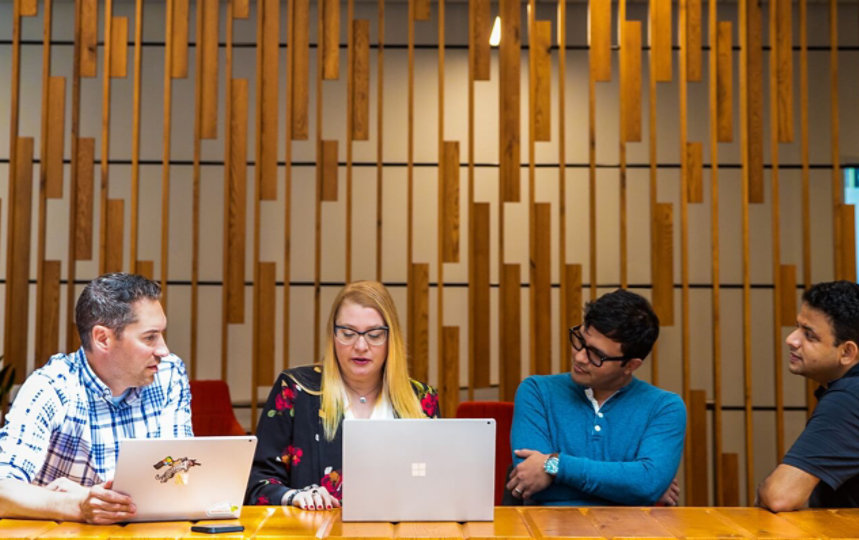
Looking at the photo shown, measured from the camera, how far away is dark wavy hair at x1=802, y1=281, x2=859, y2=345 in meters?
2.65

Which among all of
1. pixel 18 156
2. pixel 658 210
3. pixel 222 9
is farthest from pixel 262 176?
pixel 222 9

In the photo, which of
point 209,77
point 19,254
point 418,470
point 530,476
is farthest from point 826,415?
point 19,254

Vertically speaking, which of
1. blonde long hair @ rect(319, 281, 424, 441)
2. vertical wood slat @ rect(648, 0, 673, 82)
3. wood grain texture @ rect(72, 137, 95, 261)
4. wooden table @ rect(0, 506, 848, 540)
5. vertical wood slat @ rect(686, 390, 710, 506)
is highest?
vertical wood slat @ rect(648, 0, 673, 82)

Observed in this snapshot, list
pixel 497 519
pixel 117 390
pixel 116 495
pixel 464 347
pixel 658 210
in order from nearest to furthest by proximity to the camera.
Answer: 1. pixel 116 495
2. pixel 497 519
3. pixel 117 390
4. pixel 658 210
5. pixel 464 347

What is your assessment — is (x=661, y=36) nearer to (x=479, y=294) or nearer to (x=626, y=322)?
(x=479, y=294)

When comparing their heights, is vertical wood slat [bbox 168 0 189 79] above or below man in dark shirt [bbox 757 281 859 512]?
above

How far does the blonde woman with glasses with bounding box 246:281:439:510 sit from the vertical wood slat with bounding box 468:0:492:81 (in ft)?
5.32

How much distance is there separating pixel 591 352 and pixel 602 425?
0.22 meters

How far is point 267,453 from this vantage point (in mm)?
2713

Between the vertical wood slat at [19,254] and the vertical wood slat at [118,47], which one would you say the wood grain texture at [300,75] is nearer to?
the vertical wood slat at [118,47]

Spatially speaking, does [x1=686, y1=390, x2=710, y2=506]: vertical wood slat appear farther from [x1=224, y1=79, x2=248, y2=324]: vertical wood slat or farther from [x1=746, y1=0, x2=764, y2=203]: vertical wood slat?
[x1=224, y1=79, x2=248, y2=324]: vertical wood slat

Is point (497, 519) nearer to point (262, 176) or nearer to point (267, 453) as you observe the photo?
point (267, 453)

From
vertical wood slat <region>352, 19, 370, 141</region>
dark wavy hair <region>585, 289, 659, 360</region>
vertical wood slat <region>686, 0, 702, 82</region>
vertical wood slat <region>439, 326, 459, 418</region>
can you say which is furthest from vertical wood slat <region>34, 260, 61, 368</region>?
vertical wood slat <region>686, 0, 702, 82</region>

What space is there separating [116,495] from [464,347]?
356cm
